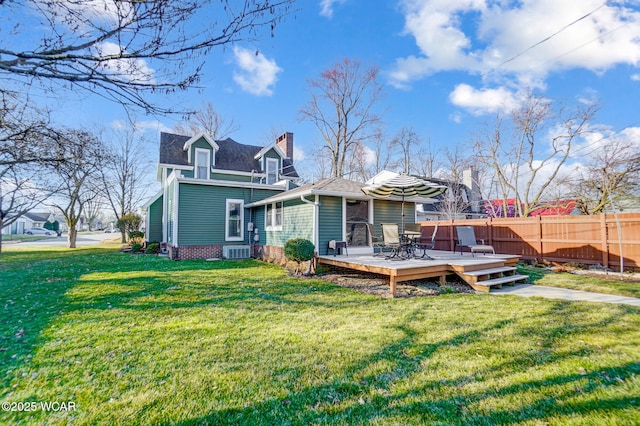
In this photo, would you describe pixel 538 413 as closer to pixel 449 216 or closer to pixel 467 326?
pixel 467 326

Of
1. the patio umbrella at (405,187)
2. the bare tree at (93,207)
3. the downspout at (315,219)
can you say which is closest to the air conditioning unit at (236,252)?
the downspout at (315,219)

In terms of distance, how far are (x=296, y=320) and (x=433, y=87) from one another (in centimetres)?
1346

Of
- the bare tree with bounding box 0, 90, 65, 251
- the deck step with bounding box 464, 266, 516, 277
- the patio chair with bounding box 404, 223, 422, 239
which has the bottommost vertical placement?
the deck step with bounding box 464, 266, 516, 277

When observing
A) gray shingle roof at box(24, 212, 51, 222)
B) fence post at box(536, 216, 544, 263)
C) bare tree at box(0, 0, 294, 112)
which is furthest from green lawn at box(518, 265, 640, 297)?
gray shingle roof at box(24, 212, 51, 222)

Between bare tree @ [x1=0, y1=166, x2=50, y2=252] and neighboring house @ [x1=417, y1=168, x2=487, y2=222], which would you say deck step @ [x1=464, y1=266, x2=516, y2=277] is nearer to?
bare tree @ [x1=0, y1=166, x2=50, y2=252]

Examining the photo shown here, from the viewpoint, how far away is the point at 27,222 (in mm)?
47469

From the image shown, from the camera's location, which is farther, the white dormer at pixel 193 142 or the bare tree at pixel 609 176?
the white dormer at pixel 193 142

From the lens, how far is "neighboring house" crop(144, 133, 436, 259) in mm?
9125

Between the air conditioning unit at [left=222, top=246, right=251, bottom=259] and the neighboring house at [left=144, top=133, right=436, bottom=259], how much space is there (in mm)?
40

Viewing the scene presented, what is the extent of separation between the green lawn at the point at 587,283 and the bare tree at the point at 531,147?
10851 mm

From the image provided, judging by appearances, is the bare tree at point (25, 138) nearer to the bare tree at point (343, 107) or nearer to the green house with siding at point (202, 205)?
the green house with siding at point (202, 205)

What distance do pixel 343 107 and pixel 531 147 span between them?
12.5 m

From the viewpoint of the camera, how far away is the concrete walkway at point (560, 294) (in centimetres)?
535

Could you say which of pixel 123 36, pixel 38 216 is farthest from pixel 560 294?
pixel 38 216
